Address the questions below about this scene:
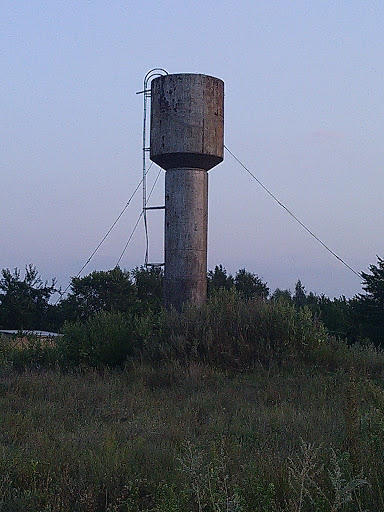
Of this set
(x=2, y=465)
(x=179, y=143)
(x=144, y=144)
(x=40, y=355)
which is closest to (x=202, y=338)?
(x=40, y=355)

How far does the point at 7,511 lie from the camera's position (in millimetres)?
5750

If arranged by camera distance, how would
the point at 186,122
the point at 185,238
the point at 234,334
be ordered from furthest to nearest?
the point at 186,122 → the point at 185,238 → the point at 234,334

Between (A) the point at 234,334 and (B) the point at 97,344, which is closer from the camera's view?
(A) the point at 234,334

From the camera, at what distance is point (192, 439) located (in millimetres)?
7715

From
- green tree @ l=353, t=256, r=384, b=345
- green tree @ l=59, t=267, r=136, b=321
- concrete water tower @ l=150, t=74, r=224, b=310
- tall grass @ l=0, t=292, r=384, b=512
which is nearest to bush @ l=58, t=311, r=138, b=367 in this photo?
tall grass @ l=0, t=292, r=384, b=512

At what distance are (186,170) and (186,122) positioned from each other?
3.76 ft

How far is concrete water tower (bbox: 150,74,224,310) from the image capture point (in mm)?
16609

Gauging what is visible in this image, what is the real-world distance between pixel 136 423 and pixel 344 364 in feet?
20.3

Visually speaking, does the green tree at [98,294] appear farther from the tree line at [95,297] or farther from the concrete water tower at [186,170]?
the concrete water tower at [186,170]

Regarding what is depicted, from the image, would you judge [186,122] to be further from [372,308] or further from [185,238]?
[372,308]

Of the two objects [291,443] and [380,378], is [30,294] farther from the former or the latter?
[291,443]

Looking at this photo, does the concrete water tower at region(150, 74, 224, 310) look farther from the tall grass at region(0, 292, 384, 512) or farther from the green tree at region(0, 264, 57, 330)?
the green tree at region(0, 264, 57, 330)

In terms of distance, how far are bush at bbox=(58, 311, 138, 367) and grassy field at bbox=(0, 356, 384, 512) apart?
66 cm

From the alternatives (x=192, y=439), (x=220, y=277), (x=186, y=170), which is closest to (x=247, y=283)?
(x=220, y=277)
